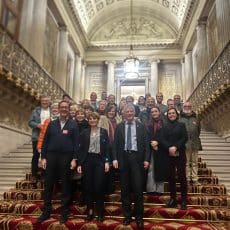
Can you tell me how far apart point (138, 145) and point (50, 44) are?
1205cm

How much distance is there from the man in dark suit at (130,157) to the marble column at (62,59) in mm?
11216

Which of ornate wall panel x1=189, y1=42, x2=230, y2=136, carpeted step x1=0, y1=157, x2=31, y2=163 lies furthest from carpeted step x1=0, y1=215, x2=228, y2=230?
ornate wall panel x1=189, y1=42, x2=230, y2=136

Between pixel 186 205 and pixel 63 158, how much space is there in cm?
204

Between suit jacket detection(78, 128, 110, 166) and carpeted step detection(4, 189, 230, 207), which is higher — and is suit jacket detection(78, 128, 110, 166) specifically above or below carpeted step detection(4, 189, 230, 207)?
above

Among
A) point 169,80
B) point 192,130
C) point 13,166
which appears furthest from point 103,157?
point 169,80

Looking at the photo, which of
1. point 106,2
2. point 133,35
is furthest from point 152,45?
point 106,2

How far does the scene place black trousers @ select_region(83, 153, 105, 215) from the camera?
3.93 meters

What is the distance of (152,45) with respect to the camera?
65.3 ft

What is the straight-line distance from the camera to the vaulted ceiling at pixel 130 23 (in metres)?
19.7

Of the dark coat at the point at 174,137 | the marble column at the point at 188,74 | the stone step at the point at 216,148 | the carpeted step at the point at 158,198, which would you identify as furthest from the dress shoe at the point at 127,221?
the marble column at the point at 188,74

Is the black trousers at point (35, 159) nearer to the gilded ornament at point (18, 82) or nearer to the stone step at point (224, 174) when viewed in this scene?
the gilded ornament at point (18, 82)

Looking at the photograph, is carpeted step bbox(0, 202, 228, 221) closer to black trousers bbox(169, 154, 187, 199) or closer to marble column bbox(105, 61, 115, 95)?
black trousers bbox(169, 154, 187, 199)

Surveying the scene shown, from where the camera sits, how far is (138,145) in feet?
13.2

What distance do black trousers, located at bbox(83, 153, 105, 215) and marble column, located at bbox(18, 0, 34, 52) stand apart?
323 inches
